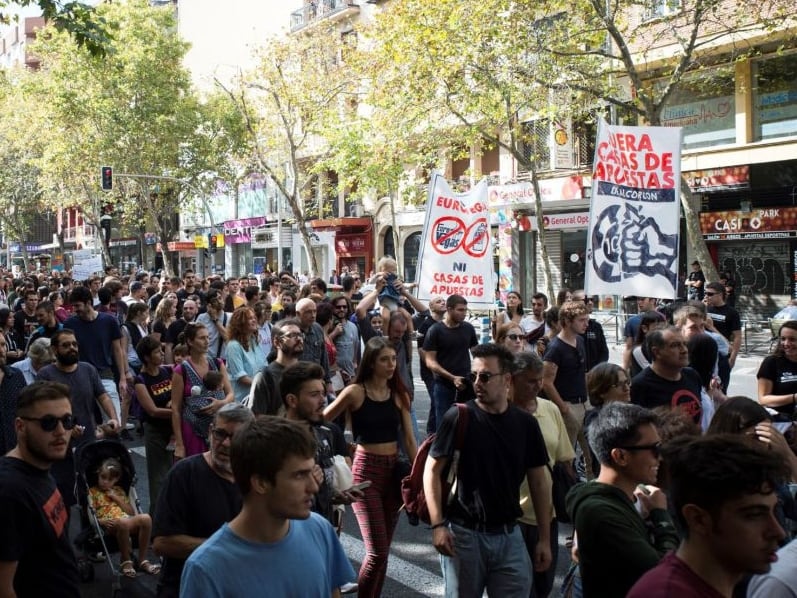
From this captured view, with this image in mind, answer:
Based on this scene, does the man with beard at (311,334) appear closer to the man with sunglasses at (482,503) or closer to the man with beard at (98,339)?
the man with beard at (98,339)

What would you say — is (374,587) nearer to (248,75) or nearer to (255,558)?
(255,558)

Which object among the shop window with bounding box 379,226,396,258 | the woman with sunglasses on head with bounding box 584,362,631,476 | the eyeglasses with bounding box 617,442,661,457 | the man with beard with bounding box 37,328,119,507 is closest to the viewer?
the eyeglasses with bounding box 617,442,661,457

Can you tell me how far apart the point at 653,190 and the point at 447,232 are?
2692 mm

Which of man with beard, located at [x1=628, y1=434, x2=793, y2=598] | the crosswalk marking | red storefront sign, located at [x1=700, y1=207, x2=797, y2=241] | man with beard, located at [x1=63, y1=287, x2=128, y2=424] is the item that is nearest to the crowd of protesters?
man with beard, located at [x1=628, y1=434, x2=793, y2=598]

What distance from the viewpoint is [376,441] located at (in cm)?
528

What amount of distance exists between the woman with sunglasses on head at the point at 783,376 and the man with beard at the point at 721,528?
4.25 metres

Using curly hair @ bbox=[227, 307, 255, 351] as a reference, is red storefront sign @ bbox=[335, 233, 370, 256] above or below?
above

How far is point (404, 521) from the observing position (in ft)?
24.1

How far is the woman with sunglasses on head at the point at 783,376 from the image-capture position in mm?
6254

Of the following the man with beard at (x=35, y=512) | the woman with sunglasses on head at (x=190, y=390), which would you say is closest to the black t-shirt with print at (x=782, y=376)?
the woman with sunglasses on head at (x=190, y=390)

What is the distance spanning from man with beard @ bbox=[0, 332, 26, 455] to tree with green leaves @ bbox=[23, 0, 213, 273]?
101 feet

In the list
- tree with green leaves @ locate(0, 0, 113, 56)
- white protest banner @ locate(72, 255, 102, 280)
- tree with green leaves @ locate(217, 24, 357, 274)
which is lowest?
white protest banner @ locate(72, 255, 102, 280)

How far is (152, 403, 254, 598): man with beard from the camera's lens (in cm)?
366

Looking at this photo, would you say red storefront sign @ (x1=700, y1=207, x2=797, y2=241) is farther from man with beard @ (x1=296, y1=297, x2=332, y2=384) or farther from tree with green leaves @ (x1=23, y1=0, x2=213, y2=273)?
tree with green leaves @ (x1=23, y1=0, x2=213, y2=273)
